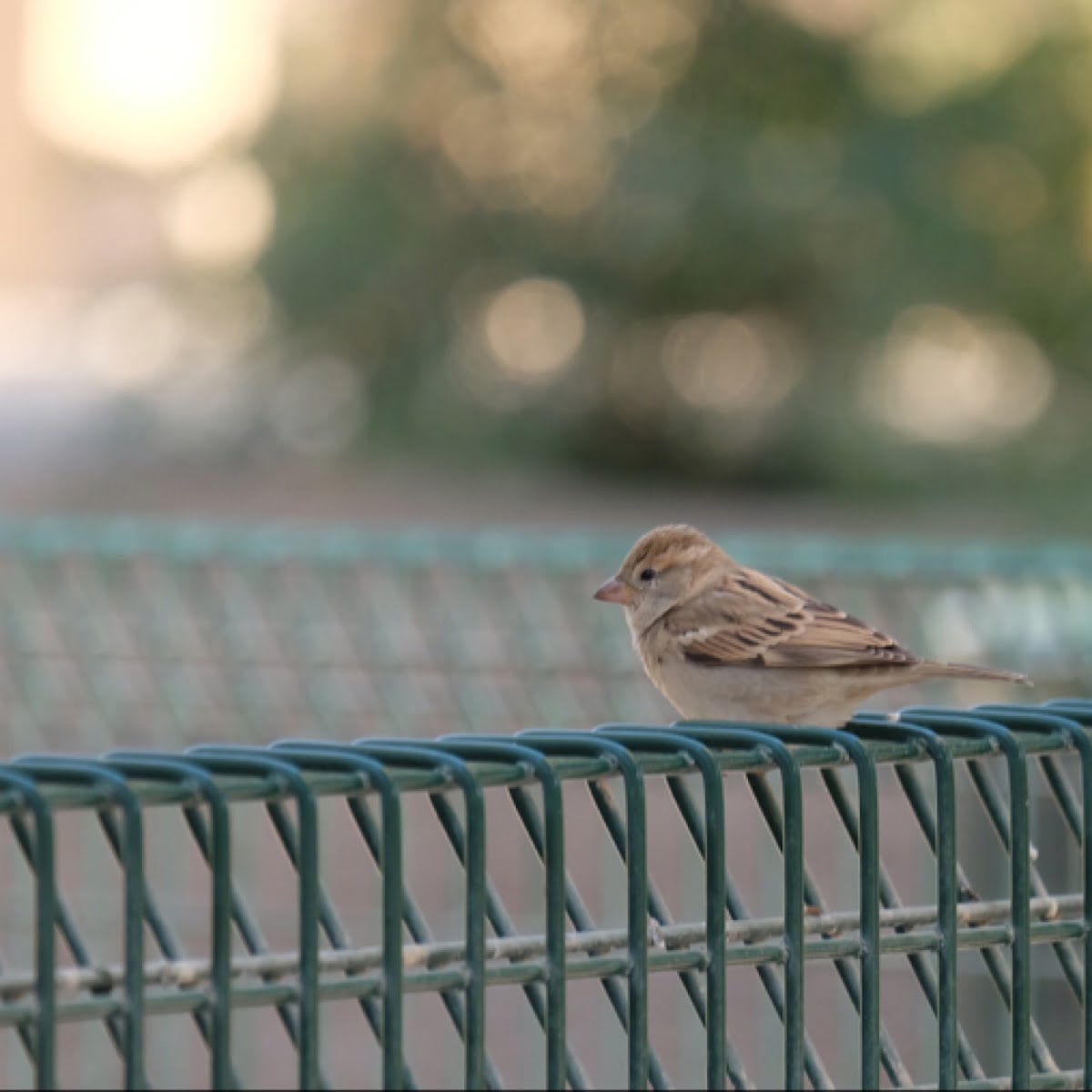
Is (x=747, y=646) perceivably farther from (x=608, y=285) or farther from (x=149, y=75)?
(x=149, y=75)

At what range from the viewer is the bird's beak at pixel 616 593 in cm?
445

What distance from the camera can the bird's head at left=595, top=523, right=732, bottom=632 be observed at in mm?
4371

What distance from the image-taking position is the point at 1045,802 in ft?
17.1

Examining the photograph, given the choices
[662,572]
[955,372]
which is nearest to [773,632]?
[662,572]

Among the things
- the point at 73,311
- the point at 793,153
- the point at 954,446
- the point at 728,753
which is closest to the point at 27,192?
the point at 73,311

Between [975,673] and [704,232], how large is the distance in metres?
15.8

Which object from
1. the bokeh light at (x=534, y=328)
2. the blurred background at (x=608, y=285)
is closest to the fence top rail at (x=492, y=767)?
the blurred background at (x=608, y=285)

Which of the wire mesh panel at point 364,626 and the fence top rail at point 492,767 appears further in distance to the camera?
the wire mesh panel at point 364,626

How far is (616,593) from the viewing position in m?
4.46

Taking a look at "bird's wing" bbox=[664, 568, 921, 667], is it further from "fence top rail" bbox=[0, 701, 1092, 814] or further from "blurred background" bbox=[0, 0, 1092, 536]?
"blurred background" bbox=[0, 0, 1092, 536]

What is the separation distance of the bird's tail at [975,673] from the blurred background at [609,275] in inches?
567

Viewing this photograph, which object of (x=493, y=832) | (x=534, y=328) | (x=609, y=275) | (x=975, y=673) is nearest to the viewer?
(x=975, y=673)

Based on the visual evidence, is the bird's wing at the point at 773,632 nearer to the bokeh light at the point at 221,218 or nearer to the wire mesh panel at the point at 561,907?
the wire mesh panel at the point at 561,907

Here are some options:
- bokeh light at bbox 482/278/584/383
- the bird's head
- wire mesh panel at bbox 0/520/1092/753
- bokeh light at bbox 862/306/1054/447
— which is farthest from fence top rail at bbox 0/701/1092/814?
bokeh light at bbox 482/278/584/383
